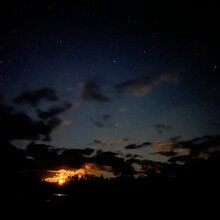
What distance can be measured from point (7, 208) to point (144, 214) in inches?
883

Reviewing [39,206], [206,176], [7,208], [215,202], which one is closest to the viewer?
[7,208]

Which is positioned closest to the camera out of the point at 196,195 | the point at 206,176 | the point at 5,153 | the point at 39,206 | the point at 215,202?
the point at 39,206

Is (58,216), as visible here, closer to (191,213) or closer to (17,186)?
(17,186)

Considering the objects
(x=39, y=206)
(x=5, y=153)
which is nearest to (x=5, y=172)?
(x=5, y=153)

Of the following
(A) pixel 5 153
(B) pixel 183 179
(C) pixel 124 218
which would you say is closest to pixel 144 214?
(C) pixel 124 218

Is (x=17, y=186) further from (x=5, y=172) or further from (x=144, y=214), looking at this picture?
(x=144, y=214)

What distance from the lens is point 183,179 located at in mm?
92062

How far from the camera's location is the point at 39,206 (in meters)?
37.8

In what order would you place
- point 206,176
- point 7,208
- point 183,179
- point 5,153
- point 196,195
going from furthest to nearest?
1. point 183,179
2. point 206,176
3. point 196,195
4. point 5,153
5. point 7,208

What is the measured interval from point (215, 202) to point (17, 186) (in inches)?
1576

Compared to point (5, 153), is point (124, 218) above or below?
below

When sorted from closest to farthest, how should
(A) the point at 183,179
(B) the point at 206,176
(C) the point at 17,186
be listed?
1. (C) the point at 17,186
2. (B) the point at 206,176
3. (A) the point at 183,179

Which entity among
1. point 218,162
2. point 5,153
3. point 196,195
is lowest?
→ point 196,195

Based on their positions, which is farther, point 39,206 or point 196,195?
point 196,195
